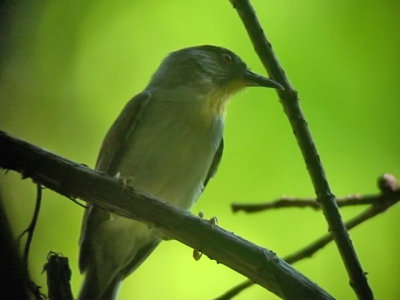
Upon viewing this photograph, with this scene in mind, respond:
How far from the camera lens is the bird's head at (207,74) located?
1785 mm

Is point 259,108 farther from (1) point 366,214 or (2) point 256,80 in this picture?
(1) point 366,214

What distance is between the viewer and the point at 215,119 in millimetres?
1768

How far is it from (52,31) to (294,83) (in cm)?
59

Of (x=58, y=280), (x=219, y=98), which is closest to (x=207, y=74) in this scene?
(x=219, y=98)

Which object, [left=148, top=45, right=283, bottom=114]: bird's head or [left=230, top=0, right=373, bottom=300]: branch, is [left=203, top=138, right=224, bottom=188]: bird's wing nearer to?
[left=148, top=45, right=283, bottom=114]: bird's head

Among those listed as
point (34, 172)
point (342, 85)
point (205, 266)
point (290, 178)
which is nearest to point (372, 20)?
point (342, 85)

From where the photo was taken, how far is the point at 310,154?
1416 millimetres

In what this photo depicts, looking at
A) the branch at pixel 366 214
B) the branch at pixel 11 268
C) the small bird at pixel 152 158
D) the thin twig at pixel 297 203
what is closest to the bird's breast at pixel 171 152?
the small bird at pixel 152 158

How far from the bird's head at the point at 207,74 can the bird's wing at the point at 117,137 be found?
0.11 metres

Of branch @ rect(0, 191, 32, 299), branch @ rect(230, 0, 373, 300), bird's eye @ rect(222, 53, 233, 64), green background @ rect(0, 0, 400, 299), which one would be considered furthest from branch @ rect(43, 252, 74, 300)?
bird's eye @ rect(222, 53, 233, 64)

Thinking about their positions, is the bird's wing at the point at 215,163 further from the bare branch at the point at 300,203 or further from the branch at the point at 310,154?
the branch at the point at 310,154

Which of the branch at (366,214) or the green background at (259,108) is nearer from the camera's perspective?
the branch at (366,214)

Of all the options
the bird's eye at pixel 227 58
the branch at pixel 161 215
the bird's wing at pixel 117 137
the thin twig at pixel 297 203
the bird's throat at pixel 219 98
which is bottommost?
the branch at pixel 161 215

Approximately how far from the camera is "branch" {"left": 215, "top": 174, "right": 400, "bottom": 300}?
1.46 metres
